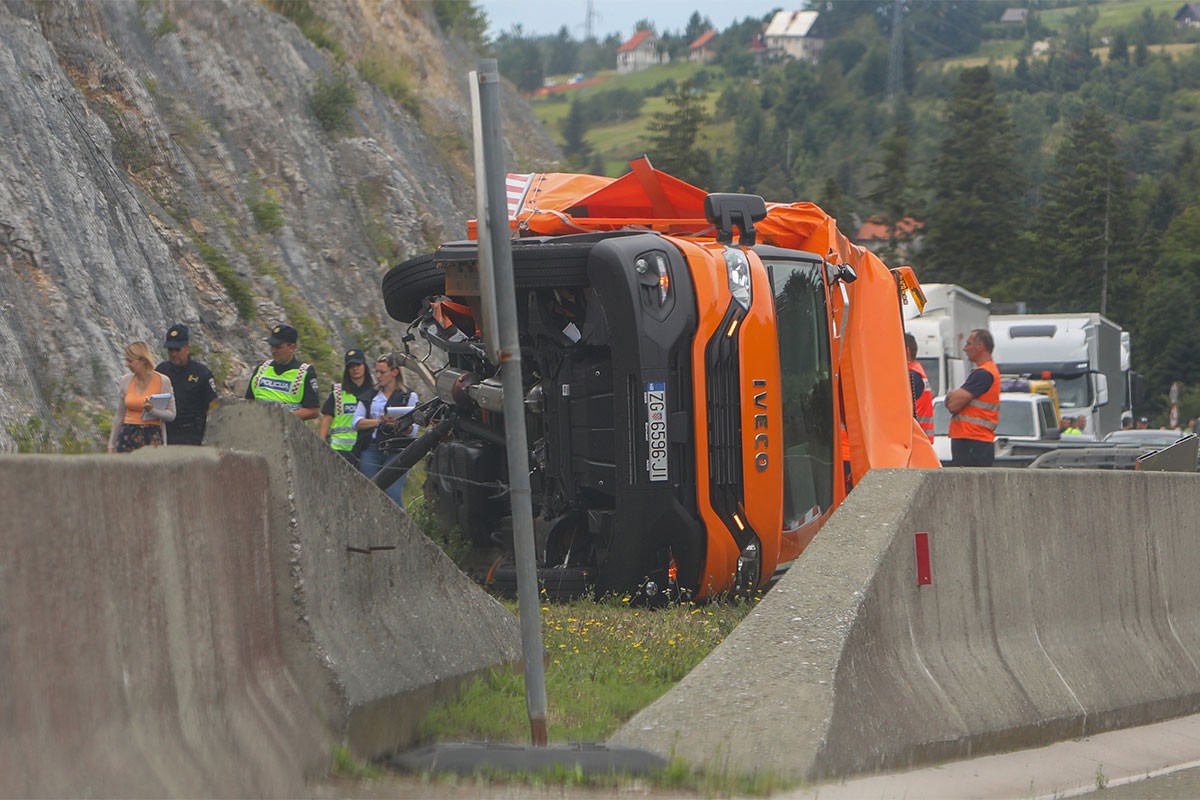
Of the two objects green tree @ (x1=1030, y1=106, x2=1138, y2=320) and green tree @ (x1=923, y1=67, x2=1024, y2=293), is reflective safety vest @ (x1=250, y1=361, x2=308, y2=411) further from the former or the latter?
green tree @ (x1=1030, y1=106, x2=1138, y2=320)

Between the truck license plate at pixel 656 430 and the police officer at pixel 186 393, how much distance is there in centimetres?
381

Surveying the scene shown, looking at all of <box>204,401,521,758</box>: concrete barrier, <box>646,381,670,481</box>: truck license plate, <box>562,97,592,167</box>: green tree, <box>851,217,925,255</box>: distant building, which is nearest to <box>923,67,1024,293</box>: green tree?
<box>851,217,925,255</box>: distant building

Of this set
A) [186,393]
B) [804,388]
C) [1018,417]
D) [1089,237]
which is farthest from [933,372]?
[1089,237]

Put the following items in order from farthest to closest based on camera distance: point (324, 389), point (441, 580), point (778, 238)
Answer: point (324, 389) → point (778, 238) → point (441, 580)

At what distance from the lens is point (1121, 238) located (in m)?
87.8

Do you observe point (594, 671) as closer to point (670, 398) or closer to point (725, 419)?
point (670, 398)

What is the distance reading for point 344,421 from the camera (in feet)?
43.0

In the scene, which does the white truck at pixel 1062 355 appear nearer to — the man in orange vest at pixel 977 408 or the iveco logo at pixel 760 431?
the man in orange vest at pixel 977 408

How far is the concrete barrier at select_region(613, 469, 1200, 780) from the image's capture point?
5660 millimetres

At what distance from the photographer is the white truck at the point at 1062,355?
30234 mm

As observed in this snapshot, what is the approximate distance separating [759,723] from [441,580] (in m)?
1.40

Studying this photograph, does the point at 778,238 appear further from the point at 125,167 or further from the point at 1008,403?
the point at 1008,403

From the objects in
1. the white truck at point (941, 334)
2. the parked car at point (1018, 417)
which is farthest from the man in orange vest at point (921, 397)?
the white truck at point (941, 334)

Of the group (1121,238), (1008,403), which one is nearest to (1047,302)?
(1121,238)
